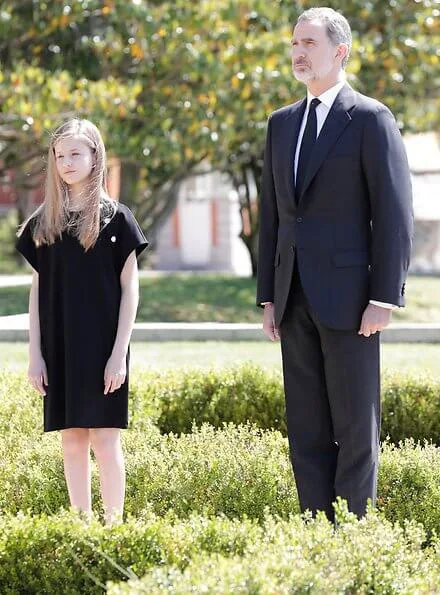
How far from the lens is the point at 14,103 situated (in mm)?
12914

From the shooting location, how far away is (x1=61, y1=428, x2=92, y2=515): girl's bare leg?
15.9 feet

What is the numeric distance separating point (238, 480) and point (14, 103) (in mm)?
8301

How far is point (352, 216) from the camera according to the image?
448cm

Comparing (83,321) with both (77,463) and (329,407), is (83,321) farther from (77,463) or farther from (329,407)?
(329,407)

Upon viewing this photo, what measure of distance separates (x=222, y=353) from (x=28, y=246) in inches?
301

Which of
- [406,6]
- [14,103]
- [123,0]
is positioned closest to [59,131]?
[14,103]

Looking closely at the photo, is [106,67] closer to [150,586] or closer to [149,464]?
[149,464]

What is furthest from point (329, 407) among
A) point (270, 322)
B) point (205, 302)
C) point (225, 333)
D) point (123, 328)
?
point (205, 302)

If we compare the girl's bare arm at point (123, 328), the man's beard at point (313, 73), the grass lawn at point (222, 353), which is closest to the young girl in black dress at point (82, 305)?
the girl's bare arm at point (123, 328)

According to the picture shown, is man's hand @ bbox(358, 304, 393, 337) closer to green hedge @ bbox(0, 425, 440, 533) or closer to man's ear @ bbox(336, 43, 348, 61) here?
man's ear @ bbox(336, 43, 348, 61)

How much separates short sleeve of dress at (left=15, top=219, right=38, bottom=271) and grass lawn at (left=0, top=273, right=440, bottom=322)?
11007 mm

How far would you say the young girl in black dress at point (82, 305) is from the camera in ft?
15.5

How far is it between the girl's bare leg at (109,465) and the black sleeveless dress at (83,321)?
0.31 ft

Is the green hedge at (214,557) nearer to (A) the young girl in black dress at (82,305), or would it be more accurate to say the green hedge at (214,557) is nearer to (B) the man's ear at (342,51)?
(A) the young girl in black dress at (82,305)
